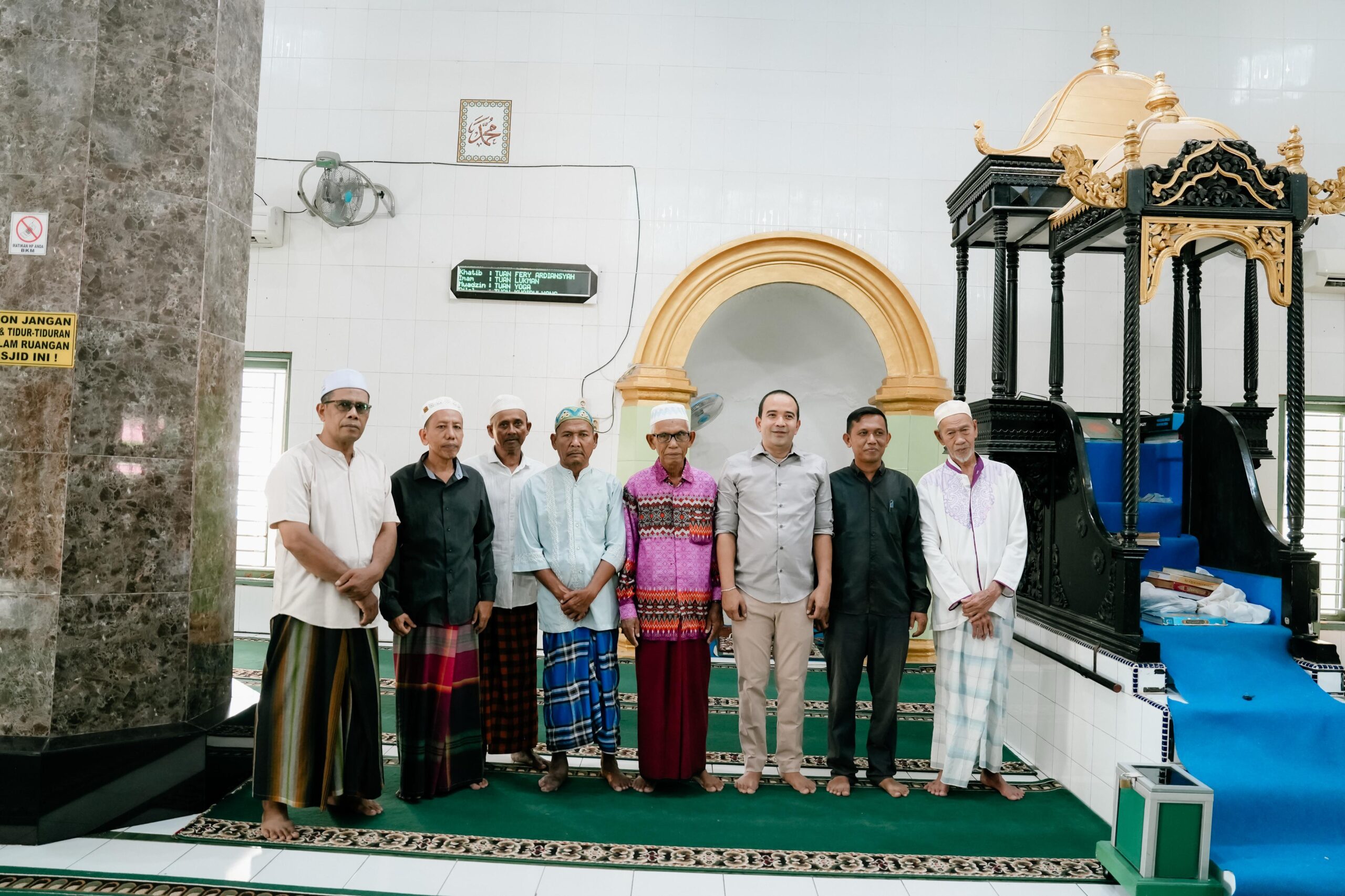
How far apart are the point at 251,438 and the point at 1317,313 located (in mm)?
7474

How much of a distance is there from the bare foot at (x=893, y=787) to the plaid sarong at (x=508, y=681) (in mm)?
1438

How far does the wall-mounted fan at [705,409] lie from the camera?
6.89 meters

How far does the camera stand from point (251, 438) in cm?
624

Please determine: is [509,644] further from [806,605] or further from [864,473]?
[864,473]

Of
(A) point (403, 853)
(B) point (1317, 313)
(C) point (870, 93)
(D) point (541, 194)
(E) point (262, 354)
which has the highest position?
(C) point (870, 93)

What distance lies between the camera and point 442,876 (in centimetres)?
275

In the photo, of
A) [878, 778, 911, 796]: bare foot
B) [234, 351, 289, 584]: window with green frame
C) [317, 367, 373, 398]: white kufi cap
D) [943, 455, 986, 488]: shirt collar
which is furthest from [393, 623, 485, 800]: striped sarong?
[234, 351, 289, 584]: window with green frame

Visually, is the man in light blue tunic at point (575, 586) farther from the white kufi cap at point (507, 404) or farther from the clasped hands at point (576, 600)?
the white kufi cap at point (507, 404)

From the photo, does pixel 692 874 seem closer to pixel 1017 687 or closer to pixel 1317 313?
pixel 1017 687

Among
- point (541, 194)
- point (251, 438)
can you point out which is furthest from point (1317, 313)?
point (251, 438)

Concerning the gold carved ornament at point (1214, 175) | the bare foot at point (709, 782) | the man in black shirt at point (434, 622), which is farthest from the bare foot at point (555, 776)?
the gold carved ornament at point (1214, 175)

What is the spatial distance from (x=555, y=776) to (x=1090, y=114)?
419cm

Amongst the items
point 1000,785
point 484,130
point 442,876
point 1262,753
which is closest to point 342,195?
point 484,130

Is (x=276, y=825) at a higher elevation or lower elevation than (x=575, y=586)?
lower
